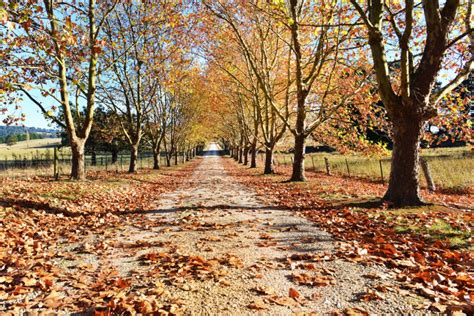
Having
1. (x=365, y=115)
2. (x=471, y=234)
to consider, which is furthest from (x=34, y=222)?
(x=365, y=115)

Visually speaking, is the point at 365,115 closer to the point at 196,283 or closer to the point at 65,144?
the point at 196,283

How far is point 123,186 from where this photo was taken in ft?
46.0

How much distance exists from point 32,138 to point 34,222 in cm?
20763

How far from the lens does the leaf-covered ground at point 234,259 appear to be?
3516mm

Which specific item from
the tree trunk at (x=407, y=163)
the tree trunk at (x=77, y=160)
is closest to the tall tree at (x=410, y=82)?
the tree trunk at (x=407, y=163)

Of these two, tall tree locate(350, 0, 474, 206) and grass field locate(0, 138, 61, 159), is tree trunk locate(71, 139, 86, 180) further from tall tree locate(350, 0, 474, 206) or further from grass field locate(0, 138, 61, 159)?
grass field locate(0, 138, 61, 159)

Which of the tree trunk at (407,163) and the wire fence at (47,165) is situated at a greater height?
the tree trunk at (407,163)

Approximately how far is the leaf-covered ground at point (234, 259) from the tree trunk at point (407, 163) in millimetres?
520

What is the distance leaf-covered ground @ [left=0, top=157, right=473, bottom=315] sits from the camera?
352cm

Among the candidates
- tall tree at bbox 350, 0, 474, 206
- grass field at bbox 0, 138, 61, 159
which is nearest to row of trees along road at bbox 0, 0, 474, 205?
tall tree at bbox 350, 0, 474, 206

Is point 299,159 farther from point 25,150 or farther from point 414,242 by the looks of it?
point 25,150

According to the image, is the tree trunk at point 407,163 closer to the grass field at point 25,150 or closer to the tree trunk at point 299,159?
the tree trunk at point 299,159

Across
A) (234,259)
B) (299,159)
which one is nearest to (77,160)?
(299,159)

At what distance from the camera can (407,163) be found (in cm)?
827
